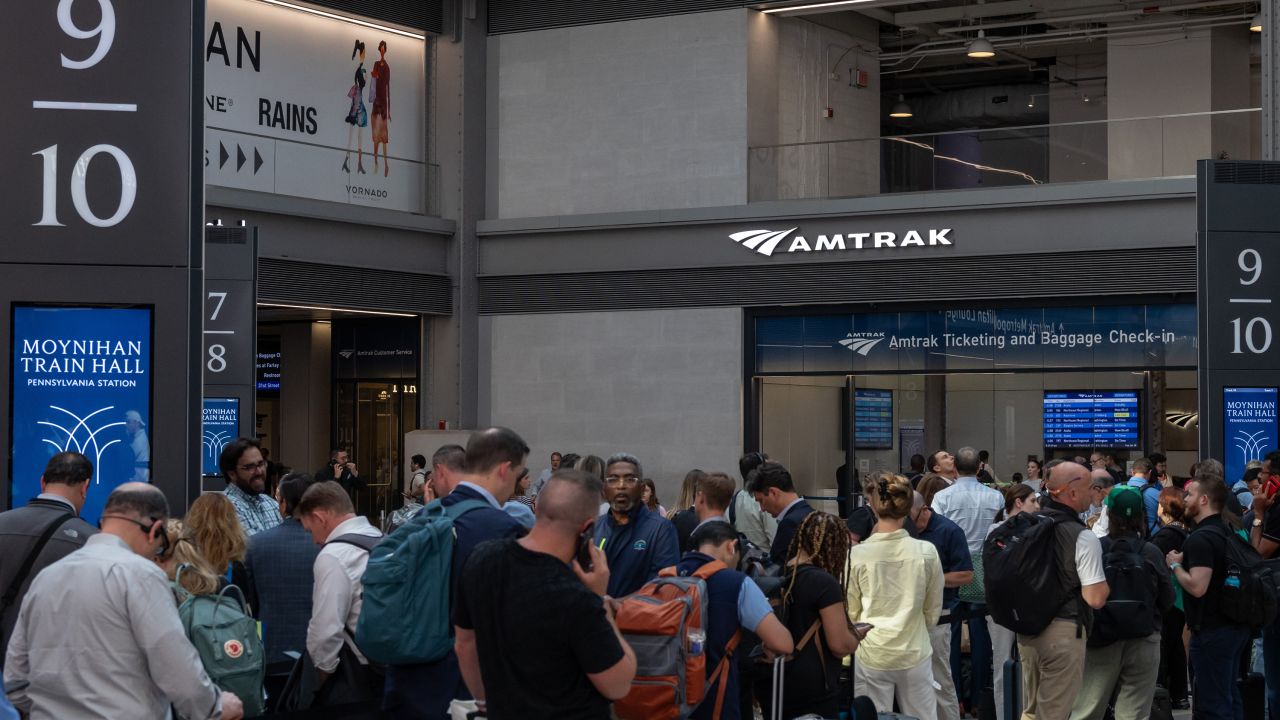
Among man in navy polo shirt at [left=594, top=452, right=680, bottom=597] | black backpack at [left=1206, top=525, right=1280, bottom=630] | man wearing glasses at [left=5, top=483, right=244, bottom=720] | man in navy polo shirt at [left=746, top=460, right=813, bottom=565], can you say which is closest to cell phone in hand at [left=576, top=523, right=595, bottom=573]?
man wearing glasses at [left=5, top=483, right=244, bottom=720]

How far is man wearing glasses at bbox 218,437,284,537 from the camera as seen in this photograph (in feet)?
28.9

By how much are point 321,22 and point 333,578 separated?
17.9m

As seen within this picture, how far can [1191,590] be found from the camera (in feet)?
27.4

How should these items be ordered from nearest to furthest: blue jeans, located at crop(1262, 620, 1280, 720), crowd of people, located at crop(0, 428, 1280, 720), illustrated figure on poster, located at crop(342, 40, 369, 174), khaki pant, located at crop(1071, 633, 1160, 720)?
1. crowd of people, located at crop(0, 428, 1280, 720)
2. khaki pant, located at crop(1071, 633, 1160, 720)
3. blue jeans, located at crop(1262, 620, 1280, 720)
4. illustrated figure on poster, located at crop(342, 40, 369, 174)

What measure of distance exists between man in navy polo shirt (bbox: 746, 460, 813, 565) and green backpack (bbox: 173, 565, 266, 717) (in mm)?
2615

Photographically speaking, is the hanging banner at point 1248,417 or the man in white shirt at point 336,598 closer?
the man in white shirt at point 336,598

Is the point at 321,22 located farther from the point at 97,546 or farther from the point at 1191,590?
the point at 97,546

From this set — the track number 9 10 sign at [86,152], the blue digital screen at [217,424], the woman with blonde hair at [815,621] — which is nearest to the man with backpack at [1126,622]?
the woman with blonde hair at [815,621]

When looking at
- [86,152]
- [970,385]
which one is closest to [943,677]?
[86,152]

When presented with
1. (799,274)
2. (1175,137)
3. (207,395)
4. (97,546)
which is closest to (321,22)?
(799,274)

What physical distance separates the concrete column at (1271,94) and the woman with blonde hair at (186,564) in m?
12.0

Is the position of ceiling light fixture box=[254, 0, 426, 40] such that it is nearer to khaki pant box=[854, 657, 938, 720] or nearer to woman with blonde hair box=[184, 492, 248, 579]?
woman with blonde hair box=[184, 492, 248, 579]

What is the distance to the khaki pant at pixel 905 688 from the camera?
7574 millimetres

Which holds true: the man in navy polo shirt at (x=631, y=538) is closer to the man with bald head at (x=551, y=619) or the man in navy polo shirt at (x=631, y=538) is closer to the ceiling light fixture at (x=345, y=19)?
the man with bald head at (x=551, y=619)
